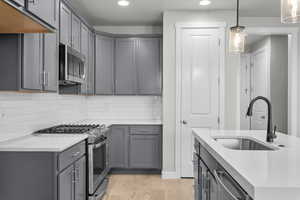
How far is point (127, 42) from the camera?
191 inches

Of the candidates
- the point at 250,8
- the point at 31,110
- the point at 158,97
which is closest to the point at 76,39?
the point at 31,110

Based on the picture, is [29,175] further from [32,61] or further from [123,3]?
[123,3]

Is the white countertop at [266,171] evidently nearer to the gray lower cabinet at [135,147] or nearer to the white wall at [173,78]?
the white wall at [173,78]

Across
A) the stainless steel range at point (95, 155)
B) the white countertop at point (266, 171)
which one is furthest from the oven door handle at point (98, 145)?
the white countertop at point (266, 171)

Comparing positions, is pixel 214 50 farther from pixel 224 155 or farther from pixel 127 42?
pixel 224 155

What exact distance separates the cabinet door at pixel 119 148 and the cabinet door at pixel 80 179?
5.19 feet

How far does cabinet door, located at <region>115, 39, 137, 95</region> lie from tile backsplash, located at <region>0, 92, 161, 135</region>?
38 cm

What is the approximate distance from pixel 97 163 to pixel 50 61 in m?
1.36

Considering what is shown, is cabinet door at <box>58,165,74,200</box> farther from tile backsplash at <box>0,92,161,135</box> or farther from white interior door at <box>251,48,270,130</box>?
white interior door at <box>251,48,270,130</box>

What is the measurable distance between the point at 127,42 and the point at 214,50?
1.54 meters

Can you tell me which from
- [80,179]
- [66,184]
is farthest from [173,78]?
[66,184]

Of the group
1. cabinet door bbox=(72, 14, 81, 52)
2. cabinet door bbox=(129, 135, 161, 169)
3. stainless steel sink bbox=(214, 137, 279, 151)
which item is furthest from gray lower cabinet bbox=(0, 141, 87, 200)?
cabinet door bbox=(129, 135, 161, 169)

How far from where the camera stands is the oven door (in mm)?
3041

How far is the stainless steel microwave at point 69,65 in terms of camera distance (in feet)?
9.74
